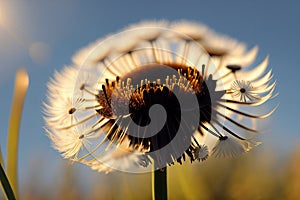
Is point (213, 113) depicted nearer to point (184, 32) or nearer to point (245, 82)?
point (245, 82)

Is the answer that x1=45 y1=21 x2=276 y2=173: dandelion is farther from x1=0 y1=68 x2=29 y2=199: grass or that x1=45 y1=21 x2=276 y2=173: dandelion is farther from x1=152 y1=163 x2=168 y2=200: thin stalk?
x1=0 y1=68 x2=29 y2=199: grass

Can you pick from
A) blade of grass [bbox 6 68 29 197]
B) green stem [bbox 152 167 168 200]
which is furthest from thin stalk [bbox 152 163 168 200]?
blade of grass [bbox 6 68 29 197]

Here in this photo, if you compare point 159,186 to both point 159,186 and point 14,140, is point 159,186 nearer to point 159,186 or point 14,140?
point 159,186

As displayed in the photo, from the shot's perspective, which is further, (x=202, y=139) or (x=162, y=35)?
(x=162, y=35)

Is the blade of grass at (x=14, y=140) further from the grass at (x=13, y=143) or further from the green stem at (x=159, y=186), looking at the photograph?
the green stem at (x=159, y=186)

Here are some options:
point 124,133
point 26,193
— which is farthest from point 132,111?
point 26,193

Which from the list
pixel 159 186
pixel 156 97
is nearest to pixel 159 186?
pixel 159 186

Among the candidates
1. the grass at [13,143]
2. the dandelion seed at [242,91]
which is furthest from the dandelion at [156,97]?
the grass at [13,143]
